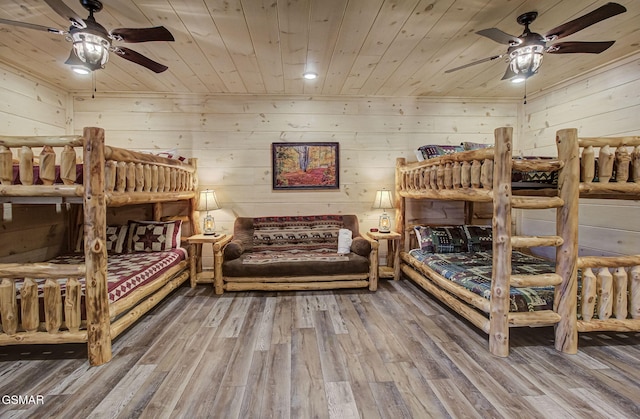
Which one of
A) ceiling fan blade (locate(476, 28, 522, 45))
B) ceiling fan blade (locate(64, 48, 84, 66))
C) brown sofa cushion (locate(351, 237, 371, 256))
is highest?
ceiling fan blade (locate(476, 28, 522, 45))

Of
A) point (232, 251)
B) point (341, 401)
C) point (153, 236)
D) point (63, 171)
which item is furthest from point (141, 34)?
point (341, 401)

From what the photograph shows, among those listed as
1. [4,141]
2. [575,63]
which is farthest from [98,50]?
[575,63]

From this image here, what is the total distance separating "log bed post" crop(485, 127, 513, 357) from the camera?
207 centimetres

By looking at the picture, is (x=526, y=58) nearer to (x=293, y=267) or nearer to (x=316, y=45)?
(x=316, y=45)

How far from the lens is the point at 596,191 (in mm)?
2189

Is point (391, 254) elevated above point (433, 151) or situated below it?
below

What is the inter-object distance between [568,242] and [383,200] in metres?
2.08

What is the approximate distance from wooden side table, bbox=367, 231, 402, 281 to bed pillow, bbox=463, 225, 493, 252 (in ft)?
2.57

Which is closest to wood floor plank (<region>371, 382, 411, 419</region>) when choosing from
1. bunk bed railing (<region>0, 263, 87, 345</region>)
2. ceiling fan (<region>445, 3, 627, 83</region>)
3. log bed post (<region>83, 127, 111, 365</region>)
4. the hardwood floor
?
the hardwood floor

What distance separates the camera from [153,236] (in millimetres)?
3594

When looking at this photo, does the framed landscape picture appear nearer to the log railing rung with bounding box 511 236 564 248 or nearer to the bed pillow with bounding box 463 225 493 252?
the bed pillow with bounding box 463 225 493 252

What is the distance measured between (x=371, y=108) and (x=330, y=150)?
0.80m

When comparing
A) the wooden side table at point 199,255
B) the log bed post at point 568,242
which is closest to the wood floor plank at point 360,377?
the log bed post at point 568,242

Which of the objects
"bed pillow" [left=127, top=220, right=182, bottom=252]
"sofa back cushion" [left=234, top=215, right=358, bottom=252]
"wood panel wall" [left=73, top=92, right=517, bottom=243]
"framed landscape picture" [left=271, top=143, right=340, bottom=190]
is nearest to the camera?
"bed pillow" [left=127, top=220, right=182, bottom=252]
